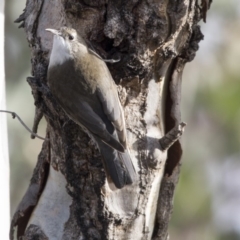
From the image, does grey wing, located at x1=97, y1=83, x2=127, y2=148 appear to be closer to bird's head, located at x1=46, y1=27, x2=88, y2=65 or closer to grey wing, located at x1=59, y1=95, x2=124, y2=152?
grey wing, located at x1=59, y1=95, x2=124, y2=152

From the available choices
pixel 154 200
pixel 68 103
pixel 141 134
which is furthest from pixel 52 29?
pixel 154 200

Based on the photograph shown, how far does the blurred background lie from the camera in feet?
17.3

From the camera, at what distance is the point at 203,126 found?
5.68 metres

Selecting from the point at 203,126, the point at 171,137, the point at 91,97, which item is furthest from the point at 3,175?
the point at 203,126

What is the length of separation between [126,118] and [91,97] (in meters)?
0.15

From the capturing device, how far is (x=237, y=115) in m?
5.41

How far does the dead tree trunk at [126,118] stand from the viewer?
7.45ft

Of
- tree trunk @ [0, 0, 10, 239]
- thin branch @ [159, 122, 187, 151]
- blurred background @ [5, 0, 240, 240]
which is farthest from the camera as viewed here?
blurred background @ [5, 0, 240, 240]

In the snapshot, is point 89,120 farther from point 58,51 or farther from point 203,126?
point 203,126

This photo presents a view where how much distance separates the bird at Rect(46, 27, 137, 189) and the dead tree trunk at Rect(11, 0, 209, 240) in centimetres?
5

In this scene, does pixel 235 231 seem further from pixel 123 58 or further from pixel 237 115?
pixel 123 58

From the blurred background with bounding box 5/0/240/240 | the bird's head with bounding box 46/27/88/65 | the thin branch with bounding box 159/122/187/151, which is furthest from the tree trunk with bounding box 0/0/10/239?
the blurred background with bounding box 5/0/240/240

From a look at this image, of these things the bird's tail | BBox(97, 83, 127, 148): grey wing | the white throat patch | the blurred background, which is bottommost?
the bird's tail

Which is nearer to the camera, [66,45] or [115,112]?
[115,112]
